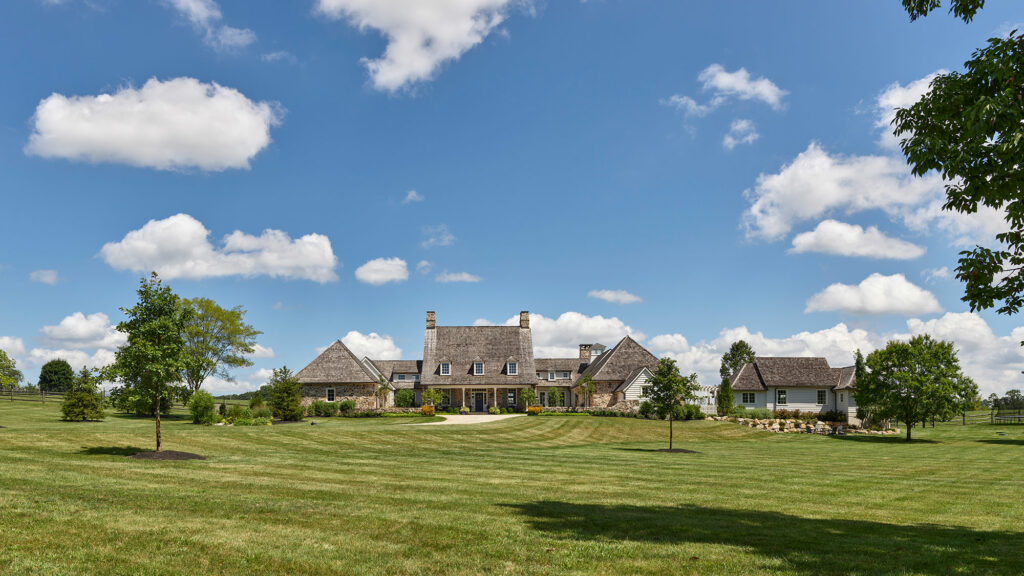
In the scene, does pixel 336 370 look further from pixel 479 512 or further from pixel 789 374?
pixel 479 512

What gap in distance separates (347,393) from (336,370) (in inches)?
95.7

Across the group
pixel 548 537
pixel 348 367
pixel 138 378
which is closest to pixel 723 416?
pixel 348 367

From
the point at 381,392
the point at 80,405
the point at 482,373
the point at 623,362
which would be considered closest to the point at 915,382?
the point at 623,362

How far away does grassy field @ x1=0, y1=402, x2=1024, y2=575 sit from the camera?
873 centimetres

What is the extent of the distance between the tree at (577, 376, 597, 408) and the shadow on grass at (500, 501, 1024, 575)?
49.0 m

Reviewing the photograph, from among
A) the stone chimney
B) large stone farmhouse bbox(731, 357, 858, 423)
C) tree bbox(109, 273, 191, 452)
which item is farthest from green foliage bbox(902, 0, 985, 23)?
the stone chimney

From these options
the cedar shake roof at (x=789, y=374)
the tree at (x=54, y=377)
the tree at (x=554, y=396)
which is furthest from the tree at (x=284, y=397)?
the tree at (x=54, y=377)

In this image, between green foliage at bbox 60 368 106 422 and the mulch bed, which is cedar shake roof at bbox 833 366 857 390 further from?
green foliage at bbox 60 368 106 422

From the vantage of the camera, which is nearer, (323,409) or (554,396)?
(323,409)

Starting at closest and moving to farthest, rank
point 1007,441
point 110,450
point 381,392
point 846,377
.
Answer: point 110,450 → point 1007,441 → point 381,392 → point 846,377

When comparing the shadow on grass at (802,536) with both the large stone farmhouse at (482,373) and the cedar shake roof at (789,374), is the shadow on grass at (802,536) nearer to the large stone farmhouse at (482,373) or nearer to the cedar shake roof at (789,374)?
the large stone farmhouse at (482,373)

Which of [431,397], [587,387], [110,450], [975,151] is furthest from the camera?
[587,387]

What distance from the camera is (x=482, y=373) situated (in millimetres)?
64625

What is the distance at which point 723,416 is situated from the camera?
56781 millimetres
